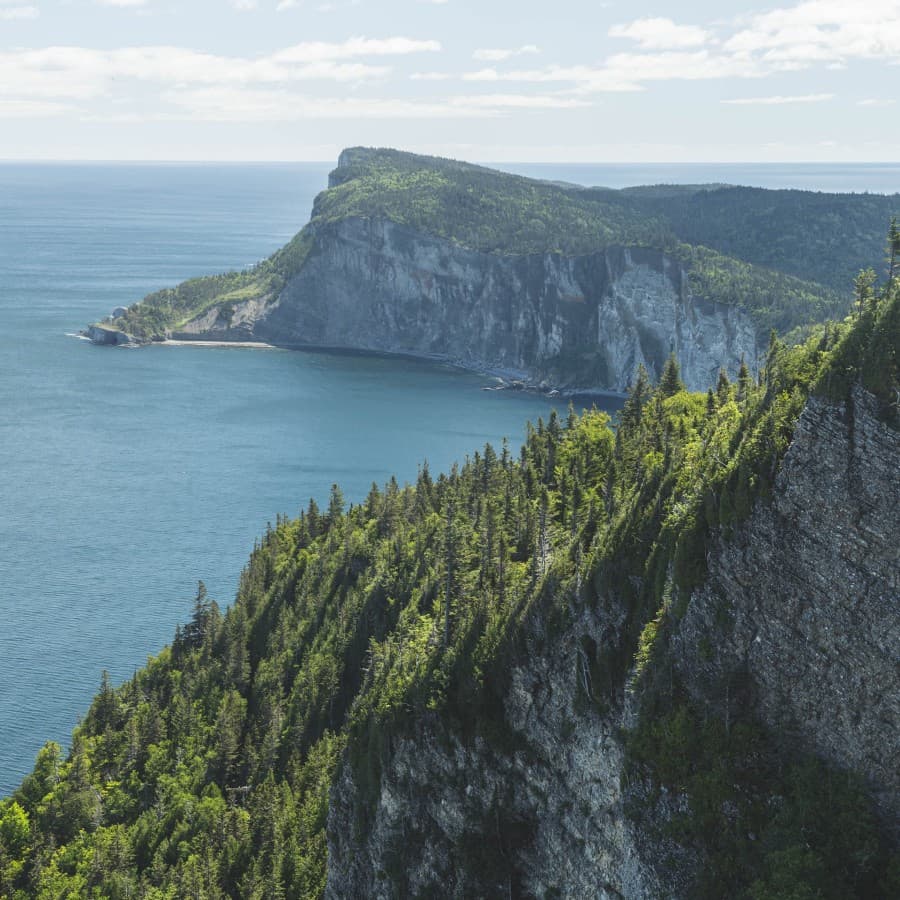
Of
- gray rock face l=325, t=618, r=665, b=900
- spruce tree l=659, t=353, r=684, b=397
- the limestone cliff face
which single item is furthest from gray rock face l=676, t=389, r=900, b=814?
spruce tree l=659, t=353, r=684, b=397

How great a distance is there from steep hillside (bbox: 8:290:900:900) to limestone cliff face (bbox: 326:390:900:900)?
0.37 ft

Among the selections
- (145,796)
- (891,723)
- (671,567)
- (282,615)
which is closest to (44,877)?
(145,796)

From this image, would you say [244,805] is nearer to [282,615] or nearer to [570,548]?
[282,615]

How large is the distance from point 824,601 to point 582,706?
16.1 metres

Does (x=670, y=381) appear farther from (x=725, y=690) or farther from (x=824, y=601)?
(x=824, y=601)

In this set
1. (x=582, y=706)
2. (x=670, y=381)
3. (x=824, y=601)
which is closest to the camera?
(x=824, y=601)

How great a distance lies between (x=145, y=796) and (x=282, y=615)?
29.6 m

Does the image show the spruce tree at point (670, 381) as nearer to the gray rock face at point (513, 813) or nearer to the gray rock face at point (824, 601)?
the gray rock face at point (513, 813)

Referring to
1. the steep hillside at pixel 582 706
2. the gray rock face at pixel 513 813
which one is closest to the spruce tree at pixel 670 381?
the steep hillside at pixel 582 706

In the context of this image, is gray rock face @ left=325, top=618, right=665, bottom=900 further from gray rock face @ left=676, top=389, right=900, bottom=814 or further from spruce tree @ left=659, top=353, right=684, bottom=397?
spruce tree @ left=659, top=353, right=684, bottom=397

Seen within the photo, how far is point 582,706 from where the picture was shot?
164 feet

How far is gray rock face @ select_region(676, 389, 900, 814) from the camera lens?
36.0 meters

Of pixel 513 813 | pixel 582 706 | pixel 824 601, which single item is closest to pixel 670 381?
pixel 513 813

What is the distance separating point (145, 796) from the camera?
89.1 m
